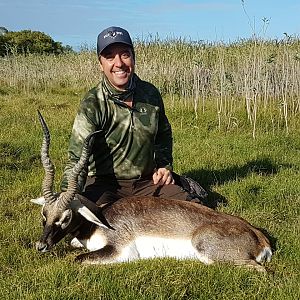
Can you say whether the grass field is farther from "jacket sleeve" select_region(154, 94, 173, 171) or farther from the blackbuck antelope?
"jacket sleeve" select_region(154, 94, 173, 171)

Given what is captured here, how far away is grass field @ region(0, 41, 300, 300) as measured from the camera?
13.5 feet

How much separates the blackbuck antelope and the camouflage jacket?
Result: 0.82m

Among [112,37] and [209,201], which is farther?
[209,201]

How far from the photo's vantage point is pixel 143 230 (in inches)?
→ 193

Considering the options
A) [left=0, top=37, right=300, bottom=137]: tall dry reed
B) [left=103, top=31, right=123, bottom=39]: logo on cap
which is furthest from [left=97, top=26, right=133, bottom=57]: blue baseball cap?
[left=0, top=37, right=300, bottom=137]: tall dry reed

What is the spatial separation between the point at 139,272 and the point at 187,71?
41.8 feet

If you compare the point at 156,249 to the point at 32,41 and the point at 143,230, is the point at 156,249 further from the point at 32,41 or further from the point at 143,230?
the point at 32,41

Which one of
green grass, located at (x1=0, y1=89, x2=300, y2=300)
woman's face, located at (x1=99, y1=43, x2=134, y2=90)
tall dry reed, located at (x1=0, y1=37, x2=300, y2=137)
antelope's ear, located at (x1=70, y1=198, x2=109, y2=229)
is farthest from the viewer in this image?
tall dry reed, located at (x1=0, y1=37, x2=300, y2=137)

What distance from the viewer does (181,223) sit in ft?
15.9

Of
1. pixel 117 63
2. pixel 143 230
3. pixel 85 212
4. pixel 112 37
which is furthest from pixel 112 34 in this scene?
pixel 143 230

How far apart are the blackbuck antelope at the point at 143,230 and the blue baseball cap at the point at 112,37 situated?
1.40 meters

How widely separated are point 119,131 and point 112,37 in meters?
1.08

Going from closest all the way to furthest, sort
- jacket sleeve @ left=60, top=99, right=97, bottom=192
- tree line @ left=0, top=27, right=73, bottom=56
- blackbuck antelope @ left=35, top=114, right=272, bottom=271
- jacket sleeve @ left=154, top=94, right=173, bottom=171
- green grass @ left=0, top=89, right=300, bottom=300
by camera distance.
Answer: green grass @ left=0, top=89, right=300, bottom=300 → blackbuck antelope @ left=35, top=114, right=272, bottom=271 → jacket sleeve @ left=60, top=99, right=97, bottom=192 → jacket sleeve @ left=154, top=94, right=173, bottom=171 → tree line @ left=0, top=27, right=73, bottom=56

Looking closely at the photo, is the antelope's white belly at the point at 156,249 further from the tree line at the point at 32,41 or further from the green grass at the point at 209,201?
the tree line at the point at 32,41
